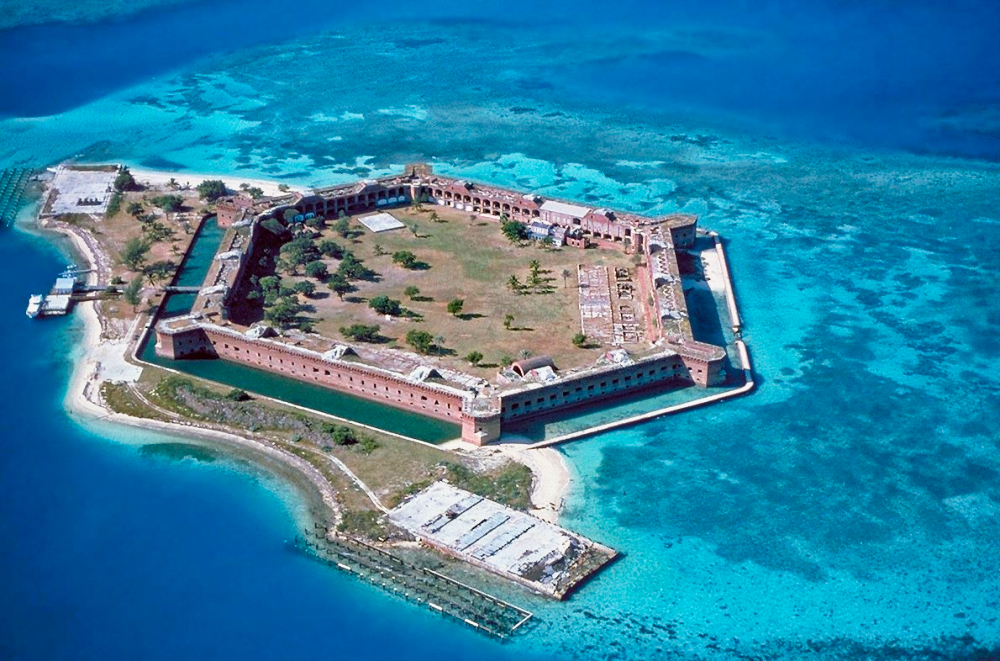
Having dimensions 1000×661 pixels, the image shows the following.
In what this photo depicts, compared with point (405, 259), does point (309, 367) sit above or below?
below

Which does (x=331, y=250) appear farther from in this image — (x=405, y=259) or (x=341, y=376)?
(x=341, y=376)

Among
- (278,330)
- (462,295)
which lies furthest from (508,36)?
(278,330)

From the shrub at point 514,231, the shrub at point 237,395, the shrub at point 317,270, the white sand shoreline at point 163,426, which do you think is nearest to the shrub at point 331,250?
the shrub at point 317,270

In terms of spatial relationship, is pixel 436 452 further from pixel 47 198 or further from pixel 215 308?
pixel 47 198

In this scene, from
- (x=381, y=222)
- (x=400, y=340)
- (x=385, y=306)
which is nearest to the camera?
(x=400, y=340)

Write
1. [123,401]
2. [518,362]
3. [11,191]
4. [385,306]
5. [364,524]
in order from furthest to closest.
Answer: [11,191] → [385,306] → [518,362] → [123,401] → [364,524]

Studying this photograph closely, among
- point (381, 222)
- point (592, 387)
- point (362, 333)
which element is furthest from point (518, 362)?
point (381, 222)
